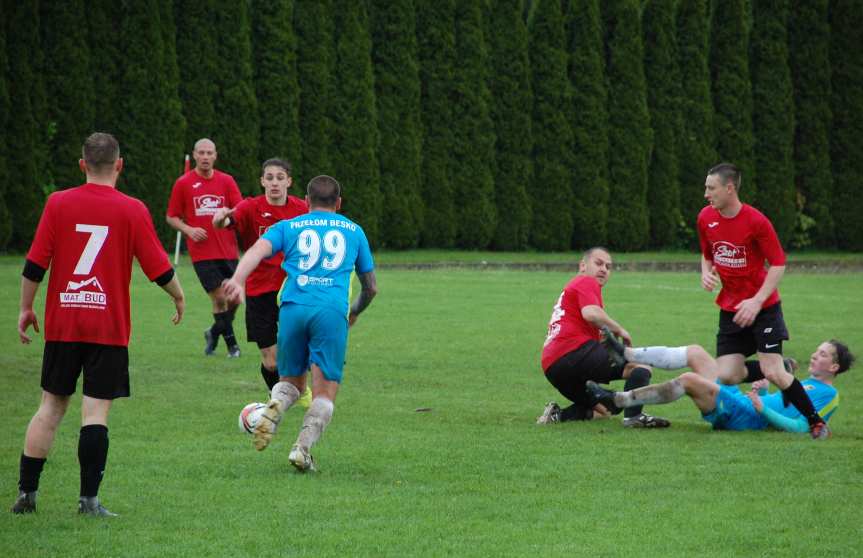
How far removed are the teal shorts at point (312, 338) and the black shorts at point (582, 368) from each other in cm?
249

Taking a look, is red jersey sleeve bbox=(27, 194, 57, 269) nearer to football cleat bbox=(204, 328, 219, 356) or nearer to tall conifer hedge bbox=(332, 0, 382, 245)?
football cleat bbox=(204, 328, 219, 356)

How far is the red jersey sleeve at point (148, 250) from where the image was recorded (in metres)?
6.54

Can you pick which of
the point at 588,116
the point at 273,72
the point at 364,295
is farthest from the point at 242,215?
the point at 588,116

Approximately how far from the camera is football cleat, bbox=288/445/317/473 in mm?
7504

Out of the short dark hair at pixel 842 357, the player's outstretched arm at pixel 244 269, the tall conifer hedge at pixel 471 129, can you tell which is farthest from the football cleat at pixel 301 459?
the tall conifer hedge at pixel 471 129

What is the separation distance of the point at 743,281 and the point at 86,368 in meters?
5.53

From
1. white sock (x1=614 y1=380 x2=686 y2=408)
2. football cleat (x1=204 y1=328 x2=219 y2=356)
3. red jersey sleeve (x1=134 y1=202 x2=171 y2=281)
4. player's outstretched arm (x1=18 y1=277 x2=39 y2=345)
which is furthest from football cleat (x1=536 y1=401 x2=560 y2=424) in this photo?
football cleat (x1=204 y1=328 x2=219 y2=356)

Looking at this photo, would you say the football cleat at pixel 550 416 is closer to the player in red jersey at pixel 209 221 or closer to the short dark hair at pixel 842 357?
the short dark hair at pixel 842 357

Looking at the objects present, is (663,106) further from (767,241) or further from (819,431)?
(819,431)

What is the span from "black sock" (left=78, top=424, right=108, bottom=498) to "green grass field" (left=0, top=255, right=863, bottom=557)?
0.64ft

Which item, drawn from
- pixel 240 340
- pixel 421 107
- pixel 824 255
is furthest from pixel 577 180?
pixel 240 340

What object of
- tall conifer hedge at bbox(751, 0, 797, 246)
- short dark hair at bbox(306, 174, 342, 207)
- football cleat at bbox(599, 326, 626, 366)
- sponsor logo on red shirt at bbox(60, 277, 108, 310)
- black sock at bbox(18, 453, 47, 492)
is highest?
tall conifer hedge at bbox(751, 0, 797, 246)

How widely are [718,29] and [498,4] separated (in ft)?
23.3

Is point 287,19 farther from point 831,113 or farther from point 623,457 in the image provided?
point 623,457
